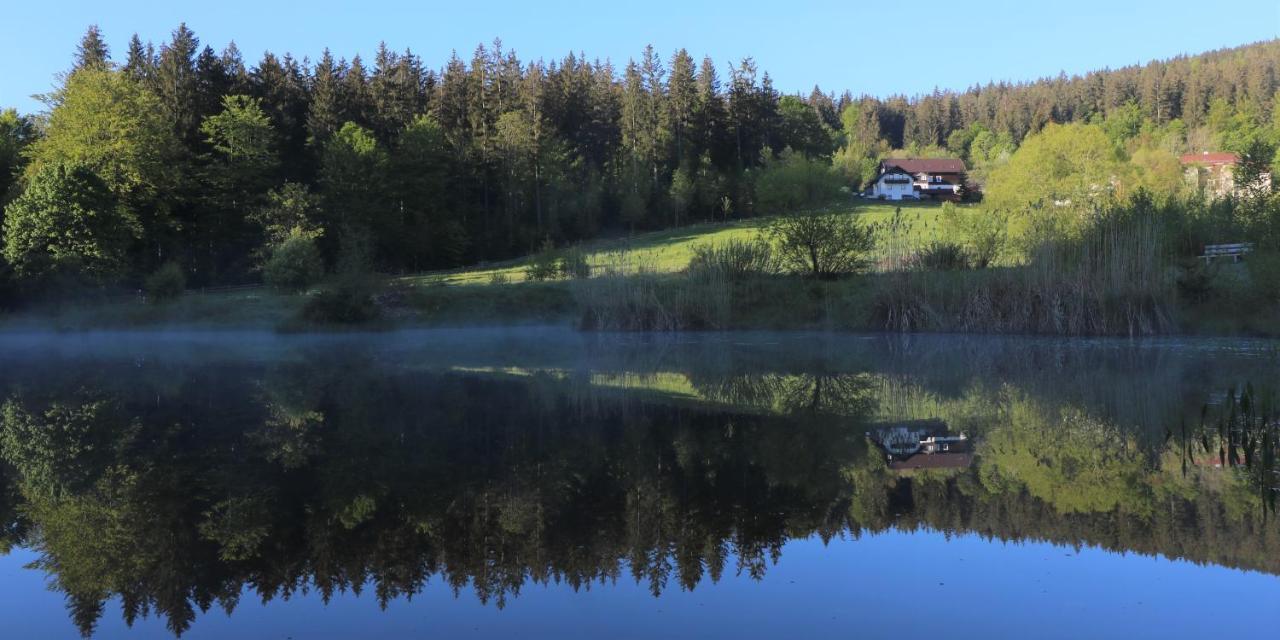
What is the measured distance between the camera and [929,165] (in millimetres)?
113750

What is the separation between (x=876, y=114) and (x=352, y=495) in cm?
15269

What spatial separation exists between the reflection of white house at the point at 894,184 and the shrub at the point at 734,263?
74250 mm

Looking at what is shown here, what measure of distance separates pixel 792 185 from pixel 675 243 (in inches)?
636

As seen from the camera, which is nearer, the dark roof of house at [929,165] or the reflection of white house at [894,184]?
the reflection of white house at [894,184]

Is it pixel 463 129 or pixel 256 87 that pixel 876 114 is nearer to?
pixel 463 129

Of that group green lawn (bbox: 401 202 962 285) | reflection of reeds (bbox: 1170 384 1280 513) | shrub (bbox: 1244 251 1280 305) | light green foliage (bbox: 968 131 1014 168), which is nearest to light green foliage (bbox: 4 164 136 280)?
green lawn (bbox: 401 202 962 285)

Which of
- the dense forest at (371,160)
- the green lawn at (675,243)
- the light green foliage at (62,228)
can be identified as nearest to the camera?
the green lawn at (675,243)

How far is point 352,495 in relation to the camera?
31.0ft

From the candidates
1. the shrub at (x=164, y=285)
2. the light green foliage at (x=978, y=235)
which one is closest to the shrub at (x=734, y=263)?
the light green foliage at (x=978, y=235)

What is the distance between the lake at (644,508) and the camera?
21.0 ft

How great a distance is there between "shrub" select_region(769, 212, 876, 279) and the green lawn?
1.00 metres

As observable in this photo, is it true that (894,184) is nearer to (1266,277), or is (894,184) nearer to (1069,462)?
(1266,277)

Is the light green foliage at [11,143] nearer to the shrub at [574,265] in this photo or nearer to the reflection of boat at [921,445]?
the shrub at [574,265]

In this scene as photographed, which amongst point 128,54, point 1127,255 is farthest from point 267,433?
point 128,54
